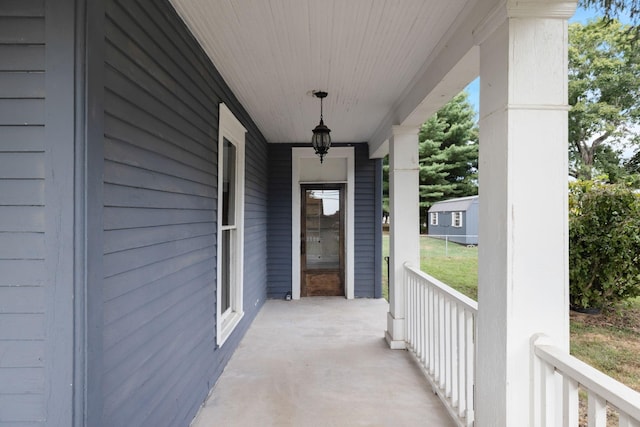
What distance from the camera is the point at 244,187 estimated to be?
13.6 feet

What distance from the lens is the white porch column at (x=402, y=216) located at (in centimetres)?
375

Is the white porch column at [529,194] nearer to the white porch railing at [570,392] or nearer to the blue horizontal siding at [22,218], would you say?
the white porch railing at [570,392]

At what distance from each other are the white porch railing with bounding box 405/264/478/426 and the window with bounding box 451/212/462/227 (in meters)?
9.54

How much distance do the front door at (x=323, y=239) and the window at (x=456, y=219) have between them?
293 inches

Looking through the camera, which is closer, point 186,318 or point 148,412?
point 148,412

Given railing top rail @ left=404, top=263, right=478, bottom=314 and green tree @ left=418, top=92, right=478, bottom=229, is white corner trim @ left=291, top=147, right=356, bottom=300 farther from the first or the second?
green tree @ left=418, top=92, right=478, bottom=229

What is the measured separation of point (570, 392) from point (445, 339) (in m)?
1.35

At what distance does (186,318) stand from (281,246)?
3.79 meters

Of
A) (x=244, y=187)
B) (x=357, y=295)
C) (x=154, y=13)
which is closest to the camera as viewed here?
(x=154, y=13)

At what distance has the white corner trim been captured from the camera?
6.00 m

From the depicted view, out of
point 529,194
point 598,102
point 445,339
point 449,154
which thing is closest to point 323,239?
point 445,339

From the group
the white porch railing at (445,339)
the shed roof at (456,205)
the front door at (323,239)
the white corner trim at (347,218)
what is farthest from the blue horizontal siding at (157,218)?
the shed roof at (456,205)

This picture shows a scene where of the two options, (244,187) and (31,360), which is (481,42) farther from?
(244,187)

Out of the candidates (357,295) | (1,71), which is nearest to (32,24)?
(1,71)
